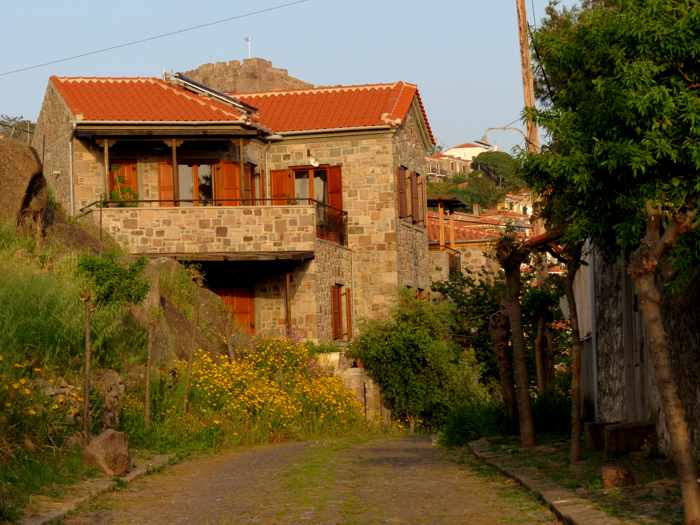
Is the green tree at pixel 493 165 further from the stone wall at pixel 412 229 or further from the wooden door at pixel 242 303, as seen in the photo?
the wooden door at pixel 242 303

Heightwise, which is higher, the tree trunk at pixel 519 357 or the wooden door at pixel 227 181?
the wooden door at pixel 227 181

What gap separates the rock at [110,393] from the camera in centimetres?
1570

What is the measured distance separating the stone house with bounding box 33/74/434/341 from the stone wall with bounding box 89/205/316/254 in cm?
3

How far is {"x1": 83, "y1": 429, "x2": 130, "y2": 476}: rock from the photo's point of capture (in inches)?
520

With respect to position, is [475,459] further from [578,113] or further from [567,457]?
[578,113]

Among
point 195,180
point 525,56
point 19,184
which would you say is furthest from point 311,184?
point 19,184

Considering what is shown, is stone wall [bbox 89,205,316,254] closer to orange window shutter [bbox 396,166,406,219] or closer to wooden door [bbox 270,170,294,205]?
Result: wooden door [bbox 270,170,294,205]

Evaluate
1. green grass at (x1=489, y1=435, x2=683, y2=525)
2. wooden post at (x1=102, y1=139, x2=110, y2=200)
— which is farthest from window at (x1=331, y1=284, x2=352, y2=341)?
green grass at (x1=489, y1=435, x2=683, y2=525)

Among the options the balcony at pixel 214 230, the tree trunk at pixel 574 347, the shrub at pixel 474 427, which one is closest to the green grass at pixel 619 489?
the tree trunk at pixel 574 347

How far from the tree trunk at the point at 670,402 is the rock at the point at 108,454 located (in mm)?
6714

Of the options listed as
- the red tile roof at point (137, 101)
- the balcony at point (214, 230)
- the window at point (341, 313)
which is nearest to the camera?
the balcony at point (214, 230)

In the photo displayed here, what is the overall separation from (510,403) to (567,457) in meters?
3.57

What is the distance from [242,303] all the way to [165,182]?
150 inches

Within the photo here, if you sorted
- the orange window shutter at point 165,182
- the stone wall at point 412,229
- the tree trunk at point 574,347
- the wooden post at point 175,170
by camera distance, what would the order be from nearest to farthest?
the tree trunk at point 574,347
the wooden post at point 175,170
the orange window shutter at point 165,182
the stone wall at point 412,229
